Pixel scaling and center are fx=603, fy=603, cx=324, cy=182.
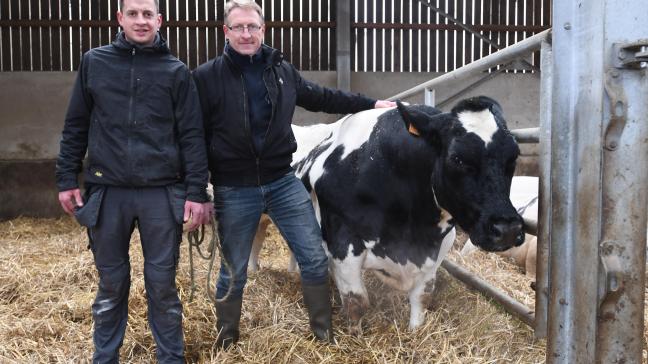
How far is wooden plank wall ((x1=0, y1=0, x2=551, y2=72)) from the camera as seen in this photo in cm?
816

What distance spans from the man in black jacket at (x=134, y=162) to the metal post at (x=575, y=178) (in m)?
1.38

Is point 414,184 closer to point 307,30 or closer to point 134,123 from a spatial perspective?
point 134,123

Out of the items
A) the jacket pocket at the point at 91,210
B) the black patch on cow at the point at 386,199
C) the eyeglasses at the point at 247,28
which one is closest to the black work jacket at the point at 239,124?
the eyeglasses at the point at 247,28

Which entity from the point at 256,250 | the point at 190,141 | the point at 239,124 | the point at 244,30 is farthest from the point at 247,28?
the point at 256,250

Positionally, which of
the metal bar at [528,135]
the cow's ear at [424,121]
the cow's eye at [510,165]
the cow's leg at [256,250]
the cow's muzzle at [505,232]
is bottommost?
the cow's leg at [256,250]

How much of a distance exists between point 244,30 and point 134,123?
0.62 meters

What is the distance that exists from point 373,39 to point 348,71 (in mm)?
833

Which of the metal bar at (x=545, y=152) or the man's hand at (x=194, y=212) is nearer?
the metal bar at (x=545, y=152)

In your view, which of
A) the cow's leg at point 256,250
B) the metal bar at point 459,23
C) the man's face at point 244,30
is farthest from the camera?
the metal bar at point 459,23

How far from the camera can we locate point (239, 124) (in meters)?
2.62

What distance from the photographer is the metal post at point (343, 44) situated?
27.0 feet

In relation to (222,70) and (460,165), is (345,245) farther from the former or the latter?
(222,70)

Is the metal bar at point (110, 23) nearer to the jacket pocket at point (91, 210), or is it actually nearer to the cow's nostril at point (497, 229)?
the jacket pocket at point (91, 210)

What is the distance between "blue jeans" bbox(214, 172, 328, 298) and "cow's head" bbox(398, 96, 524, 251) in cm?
61
